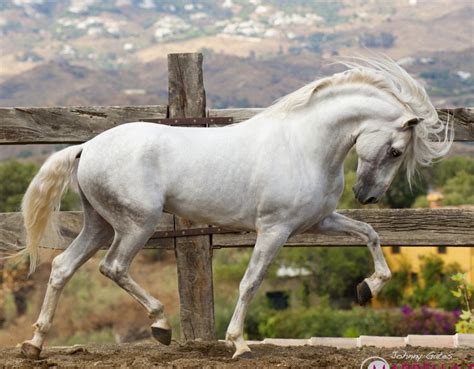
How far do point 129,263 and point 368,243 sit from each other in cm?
140

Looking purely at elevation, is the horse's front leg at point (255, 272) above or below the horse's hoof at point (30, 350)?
above

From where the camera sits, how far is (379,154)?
5.30 metres

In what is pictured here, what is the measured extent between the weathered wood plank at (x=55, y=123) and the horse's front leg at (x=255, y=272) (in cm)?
159

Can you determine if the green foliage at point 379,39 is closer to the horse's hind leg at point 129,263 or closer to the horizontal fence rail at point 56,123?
the horizontal fence rail at point 56,123

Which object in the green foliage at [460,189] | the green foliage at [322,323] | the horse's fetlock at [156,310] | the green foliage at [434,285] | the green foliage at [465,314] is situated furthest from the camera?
the green foliage at [460,189]

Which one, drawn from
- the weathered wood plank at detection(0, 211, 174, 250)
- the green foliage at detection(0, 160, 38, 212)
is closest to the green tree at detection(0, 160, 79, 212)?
the green foliage at detection(0, 160, 38, 212)

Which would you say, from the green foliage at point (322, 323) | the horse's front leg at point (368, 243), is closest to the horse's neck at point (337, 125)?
the horse's front leg at point (368, 243)

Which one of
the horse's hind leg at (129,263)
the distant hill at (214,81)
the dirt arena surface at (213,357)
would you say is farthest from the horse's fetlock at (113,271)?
the distant hill at (214,81)

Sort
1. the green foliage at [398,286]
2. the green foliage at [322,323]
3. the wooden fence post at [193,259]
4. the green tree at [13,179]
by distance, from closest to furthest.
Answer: the wooden fence post at [193,259] → the green foliage at [322,323] → the green foliage at [398,286] → the green tree at [13,179]

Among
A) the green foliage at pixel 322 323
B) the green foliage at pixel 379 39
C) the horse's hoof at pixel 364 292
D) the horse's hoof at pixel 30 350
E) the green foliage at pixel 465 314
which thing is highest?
the horse's hoof at pixel 364 292

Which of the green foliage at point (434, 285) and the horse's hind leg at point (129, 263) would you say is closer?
the horse's hind leg at point (129, 263)

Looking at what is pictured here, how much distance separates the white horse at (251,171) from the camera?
17.3ft

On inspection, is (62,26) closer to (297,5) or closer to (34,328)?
(297,5)

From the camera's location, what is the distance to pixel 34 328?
541 cm
